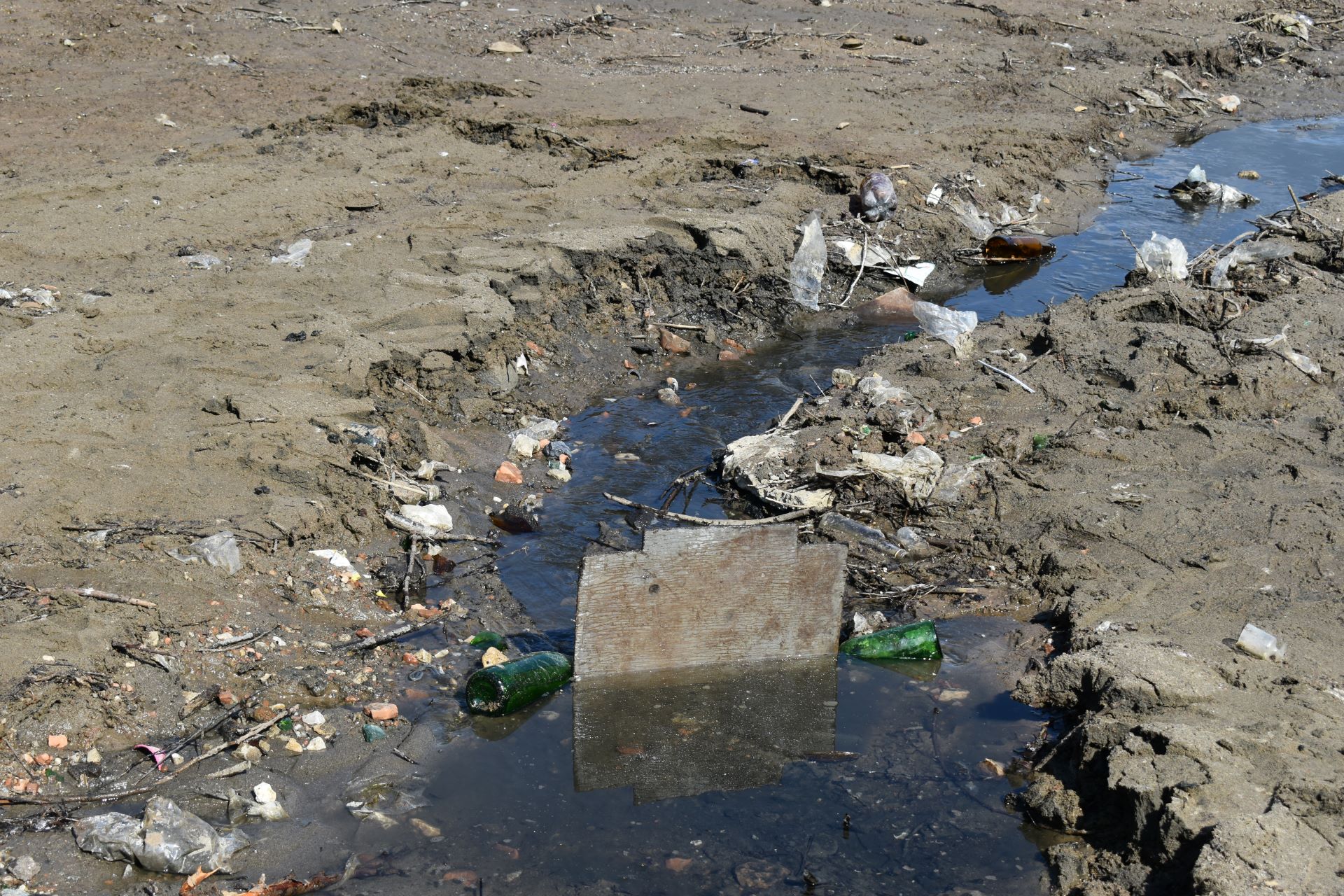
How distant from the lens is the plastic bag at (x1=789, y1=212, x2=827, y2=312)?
312 inches

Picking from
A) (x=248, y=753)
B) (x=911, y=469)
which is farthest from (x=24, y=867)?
(x=911, y=469)

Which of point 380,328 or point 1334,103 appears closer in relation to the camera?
point 380,328

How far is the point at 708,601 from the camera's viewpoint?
4.26m

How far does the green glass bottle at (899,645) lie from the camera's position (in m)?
4.46

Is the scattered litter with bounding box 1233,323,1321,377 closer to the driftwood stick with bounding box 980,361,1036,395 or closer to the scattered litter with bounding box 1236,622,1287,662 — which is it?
the driftwood stick with bounding box 980,361,1036,395

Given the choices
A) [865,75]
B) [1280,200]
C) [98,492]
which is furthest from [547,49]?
[98,492]

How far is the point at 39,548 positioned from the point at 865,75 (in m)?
9.77

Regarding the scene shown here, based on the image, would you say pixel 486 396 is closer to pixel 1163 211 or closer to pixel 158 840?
pixel 158 840

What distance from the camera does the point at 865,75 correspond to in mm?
11625

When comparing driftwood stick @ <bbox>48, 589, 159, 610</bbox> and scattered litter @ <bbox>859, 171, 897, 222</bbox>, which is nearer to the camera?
driftwood stick @ <bbox>48, 589, 159, 610</bbox>

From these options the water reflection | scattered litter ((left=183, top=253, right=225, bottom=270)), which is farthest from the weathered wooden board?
scattered litter ((left=183, top=253, right=225, bottom=270))

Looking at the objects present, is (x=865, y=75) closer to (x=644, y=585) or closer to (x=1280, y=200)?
(x=1280, y=200)

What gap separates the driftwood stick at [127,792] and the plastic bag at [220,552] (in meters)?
0.79

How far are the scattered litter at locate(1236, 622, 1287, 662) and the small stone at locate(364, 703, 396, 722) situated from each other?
3172 millimetres
